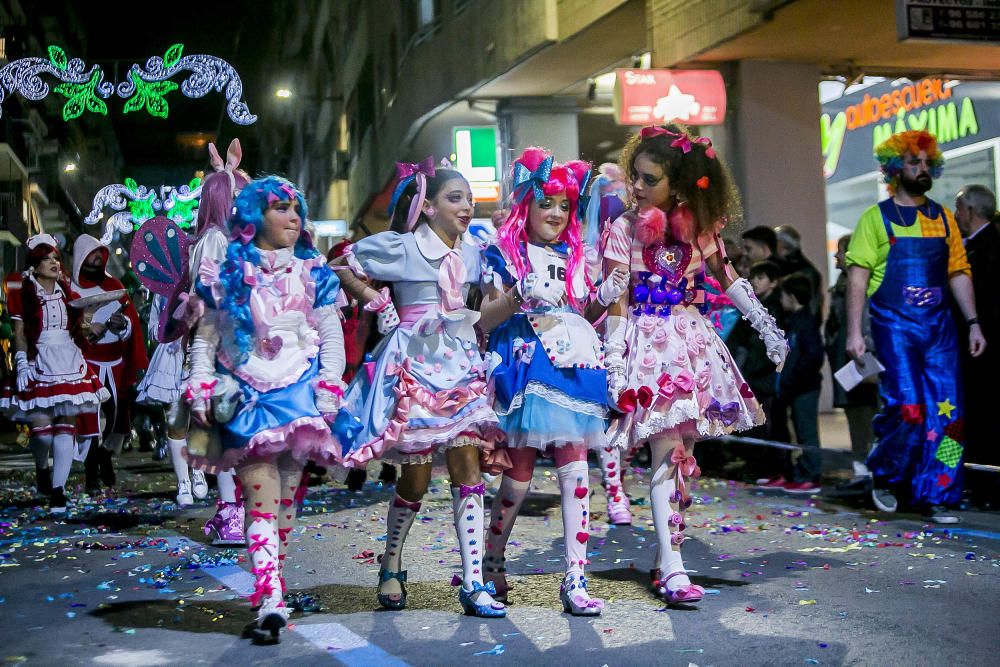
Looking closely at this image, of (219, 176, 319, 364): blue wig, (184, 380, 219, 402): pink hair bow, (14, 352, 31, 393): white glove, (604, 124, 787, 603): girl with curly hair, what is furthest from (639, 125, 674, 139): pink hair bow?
(14, 352, 31, 393): white glove

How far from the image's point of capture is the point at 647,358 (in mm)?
5664

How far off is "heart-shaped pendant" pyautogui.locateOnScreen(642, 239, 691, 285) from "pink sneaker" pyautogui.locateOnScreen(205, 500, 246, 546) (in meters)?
3.10

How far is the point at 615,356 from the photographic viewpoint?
18.0 feet

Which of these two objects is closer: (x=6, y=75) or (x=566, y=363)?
(x=566, y=363)

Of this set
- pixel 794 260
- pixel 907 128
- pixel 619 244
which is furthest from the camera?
pixel 907 128

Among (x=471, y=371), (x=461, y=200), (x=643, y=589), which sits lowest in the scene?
(x=643, y=589)

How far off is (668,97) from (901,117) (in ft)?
24.5

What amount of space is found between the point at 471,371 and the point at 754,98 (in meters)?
10.8

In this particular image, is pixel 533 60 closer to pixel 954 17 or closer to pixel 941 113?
pixel 941 113

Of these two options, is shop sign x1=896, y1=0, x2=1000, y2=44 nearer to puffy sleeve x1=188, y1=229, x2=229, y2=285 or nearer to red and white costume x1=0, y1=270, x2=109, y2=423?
puffy sleeve x1=188, y1=229, x2=229, y2=285

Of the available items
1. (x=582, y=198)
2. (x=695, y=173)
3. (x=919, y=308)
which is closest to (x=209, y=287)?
(x=582, y=198)

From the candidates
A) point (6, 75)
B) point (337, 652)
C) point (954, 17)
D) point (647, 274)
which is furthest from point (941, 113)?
point (337, 652)

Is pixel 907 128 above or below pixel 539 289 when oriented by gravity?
above

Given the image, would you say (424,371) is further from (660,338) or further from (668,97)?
(668,97)
